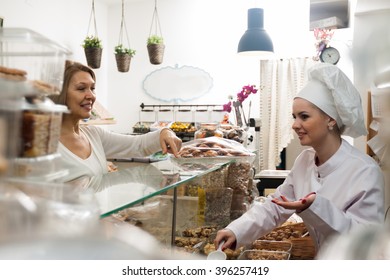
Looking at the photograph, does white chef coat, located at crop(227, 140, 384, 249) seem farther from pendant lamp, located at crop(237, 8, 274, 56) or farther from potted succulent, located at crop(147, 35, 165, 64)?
potted succulent, located at crop(147, 35, 165, 64)

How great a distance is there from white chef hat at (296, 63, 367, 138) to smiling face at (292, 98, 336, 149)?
31 millimetres

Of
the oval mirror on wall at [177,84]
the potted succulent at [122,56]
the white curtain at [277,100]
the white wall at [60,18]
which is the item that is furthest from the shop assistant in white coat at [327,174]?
the oval mirror on wall at [177,84]

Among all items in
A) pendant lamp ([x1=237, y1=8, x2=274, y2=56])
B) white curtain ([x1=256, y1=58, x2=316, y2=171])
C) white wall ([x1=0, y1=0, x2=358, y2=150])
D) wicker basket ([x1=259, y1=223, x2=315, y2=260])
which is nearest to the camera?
wicker basket ([x1=259, y1=223, x2=315, y2=260])

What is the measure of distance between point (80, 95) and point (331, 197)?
3.92 ft

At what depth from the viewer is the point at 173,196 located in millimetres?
1892

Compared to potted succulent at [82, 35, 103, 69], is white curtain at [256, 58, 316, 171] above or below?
below

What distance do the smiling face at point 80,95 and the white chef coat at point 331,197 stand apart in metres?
0.83

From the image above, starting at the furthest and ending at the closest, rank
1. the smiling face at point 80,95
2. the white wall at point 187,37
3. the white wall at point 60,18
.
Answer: the white wall at point 187,37, the white wall at point 60,18, the smiling face at point 80,95

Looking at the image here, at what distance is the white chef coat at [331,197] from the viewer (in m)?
1.58

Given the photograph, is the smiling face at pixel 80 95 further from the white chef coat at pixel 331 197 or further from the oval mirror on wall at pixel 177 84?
the oval mirror on wall at pixel 177 84

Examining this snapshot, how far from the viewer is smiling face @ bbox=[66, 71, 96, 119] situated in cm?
174

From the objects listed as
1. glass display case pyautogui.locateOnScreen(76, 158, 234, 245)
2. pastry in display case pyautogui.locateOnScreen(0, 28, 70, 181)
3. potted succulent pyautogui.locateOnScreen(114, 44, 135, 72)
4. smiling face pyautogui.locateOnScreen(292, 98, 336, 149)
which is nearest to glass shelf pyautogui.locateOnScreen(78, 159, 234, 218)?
glass display case pyautogui.locateOnScreen(76, 158, 234, 245)

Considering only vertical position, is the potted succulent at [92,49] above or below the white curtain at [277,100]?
above

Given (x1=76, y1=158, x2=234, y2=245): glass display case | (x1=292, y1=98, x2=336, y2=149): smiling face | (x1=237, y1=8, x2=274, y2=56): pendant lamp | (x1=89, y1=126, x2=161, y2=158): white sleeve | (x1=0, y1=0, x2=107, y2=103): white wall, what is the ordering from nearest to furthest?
(x1=76, y1=158, x2=234, y2=245): glass display case, (x1=292, y1=98, x2=336, y2=149): smiling face, (x1=89, y1=126, x2=161, y2=158): white sleeve, (x1=0, y1=0, x2=107, y2=103): white wall, (x1=237, y1=8, x2=274, y2=56): pendant lamp
